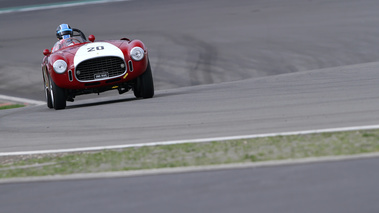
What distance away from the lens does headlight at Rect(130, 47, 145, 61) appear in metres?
10.9

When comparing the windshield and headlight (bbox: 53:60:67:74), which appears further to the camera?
the windshield

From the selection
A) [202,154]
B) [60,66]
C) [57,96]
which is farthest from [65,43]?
[202,154]

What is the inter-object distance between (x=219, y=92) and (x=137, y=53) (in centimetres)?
138

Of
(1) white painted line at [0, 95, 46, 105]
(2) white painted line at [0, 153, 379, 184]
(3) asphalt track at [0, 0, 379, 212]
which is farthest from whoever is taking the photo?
(1) white painted line at [0, 95, 46, 105]

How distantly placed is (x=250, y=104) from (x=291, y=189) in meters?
4.66

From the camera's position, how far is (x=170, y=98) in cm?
1112

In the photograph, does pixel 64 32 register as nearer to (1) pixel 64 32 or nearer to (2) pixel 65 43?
(1) pixel 64 32

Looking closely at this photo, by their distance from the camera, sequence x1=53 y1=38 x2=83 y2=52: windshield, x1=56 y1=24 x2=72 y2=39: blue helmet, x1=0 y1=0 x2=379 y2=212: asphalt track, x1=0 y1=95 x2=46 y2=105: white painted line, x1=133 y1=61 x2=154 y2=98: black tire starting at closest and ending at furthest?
x1=0 y1=0 x2=379 y2=212: asphalt track, x1=133 y1=61 x2=154 y2=98: black tire, x1=53 y1=38 x2=83 y2=52: windshield, x1=56 y1=24 x2=72 y2=39: blue helmet, x1=0 y1=95 x2=46 y2=105: white painted line

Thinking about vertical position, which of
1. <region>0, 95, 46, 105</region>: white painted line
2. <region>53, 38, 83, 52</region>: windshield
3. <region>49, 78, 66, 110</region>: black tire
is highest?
<region>53, 38, 83, 52</region>: windshield

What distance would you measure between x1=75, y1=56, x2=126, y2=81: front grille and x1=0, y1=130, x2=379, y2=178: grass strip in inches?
165

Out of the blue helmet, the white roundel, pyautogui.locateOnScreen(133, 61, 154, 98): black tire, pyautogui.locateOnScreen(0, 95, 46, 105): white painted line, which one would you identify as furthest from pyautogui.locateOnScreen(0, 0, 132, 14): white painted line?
the white roundel

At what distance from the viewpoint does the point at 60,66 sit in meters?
10.9

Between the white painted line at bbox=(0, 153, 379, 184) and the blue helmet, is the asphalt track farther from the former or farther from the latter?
the blue helmet

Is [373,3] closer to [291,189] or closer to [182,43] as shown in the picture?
[182,43]
